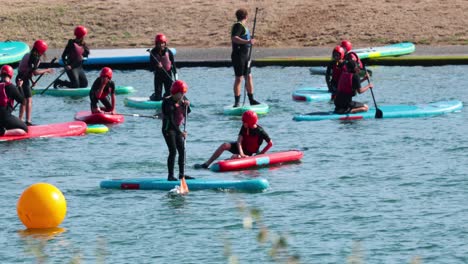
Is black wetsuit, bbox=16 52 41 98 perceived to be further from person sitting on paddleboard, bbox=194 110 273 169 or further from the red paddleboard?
person sitting on paddleboard, bbox=194 110 273 169

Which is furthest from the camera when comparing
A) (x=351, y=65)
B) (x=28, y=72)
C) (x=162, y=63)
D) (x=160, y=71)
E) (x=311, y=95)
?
(x=311, y=95)

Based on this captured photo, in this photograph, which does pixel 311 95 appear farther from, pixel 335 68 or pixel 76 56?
pixel 76 56

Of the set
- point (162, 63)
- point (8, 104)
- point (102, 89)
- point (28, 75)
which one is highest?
point (28, 75)

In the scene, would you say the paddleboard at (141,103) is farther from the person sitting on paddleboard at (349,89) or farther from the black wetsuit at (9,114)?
the black wetsuit at (9,114)

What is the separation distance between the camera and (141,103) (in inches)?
1114

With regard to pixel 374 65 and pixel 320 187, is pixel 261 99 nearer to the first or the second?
pixel 374 65

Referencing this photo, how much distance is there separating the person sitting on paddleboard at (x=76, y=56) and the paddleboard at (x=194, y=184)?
10915mm

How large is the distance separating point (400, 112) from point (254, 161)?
659 centimetres

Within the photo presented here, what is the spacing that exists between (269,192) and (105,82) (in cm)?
799

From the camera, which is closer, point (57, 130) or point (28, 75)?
point (57, 130)

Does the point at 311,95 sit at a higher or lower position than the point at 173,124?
lower

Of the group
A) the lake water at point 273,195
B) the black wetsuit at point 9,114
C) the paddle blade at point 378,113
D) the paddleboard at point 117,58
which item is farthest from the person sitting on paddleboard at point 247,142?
the paddleboard at point 117,58

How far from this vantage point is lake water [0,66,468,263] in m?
15.1

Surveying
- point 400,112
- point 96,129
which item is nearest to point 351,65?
point 400,112
